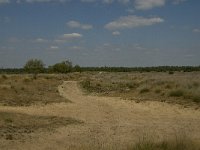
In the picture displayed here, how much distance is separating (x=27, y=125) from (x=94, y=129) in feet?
9.33

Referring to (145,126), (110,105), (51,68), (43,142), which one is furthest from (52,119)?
(51,68)

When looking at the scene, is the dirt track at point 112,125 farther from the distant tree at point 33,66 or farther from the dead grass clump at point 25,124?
the distant tree at point 33,66

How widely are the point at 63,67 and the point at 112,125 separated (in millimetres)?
107429

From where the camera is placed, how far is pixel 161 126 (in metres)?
19.9

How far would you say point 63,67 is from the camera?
12706 centimetres

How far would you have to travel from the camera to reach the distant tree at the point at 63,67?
12699cm

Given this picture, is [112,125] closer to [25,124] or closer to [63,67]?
[25,124]

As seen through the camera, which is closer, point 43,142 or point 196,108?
point 43,142

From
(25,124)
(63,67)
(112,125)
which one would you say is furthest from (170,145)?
(63,67)

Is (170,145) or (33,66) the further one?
(33,66)

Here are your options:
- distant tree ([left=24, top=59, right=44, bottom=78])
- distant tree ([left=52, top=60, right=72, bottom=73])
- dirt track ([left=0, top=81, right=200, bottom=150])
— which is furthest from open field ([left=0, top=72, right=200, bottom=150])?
distant tree ([left=52, top=60, right=72, bottom=73])

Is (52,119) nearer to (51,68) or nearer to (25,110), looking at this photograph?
(25,110)

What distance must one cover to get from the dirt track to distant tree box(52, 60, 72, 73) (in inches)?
3745

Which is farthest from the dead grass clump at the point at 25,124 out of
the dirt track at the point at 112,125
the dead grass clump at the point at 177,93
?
the dead grass clump at the point at 177,93
